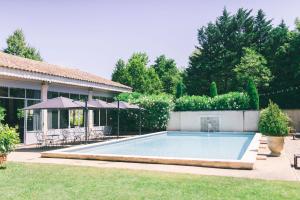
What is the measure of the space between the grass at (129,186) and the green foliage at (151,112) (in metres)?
16.6

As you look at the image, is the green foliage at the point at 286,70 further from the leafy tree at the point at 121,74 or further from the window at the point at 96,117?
the window at the point at 96,117

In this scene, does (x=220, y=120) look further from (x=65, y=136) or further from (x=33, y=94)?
(x=33, y=94)

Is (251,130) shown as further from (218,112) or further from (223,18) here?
(223,18)

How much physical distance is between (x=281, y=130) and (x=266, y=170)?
344cm

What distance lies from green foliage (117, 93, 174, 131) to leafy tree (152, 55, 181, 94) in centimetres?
2796

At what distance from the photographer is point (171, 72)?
191 ft

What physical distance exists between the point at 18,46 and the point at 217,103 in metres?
33.7

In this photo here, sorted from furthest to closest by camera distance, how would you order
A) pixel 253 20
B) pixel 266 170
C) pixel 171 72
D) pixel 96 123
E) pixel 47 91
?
1. pixel 171 72
2. pixel 253 20
3. pixel 96 123
4. pixel 47 91
5. pixel 266 170

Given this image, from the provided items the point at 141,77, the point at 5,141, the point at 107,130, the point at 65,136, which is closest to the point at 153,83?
the point at 141,77

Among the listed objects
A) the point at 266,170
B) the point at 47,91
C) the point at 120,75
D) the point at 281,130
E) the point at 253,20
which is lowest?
the point at 266,170

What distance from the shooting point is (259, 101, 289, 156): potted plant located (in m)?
12.1

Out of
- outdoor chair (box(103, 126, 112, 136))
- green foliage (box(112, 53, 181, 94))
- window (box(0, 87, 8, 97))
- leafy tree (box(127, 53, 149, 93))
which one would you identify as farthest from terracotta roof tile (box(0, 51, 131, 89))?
green foliage (box(112, 53, 181, 94))

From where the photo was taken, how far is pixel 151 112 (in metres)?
25.7

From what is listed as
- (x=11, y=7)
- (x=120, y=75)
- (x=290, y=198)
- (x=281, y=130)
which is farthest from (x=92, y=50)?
(x=290, y=198)
